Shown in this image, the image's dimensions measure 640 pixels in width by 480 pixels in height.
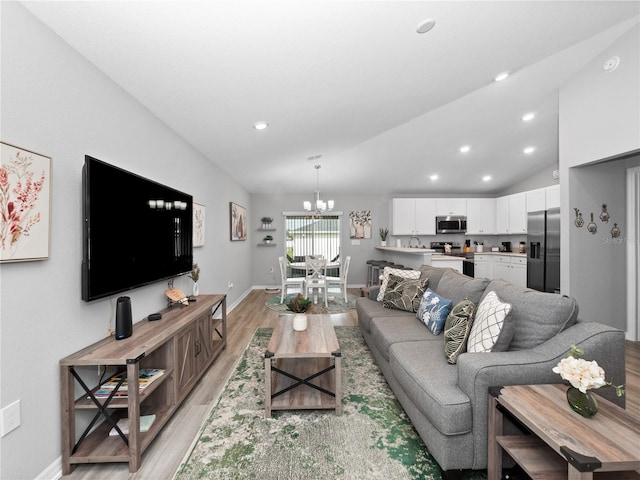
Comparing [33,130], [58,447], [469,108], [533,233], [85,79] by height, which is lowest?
[58,447]

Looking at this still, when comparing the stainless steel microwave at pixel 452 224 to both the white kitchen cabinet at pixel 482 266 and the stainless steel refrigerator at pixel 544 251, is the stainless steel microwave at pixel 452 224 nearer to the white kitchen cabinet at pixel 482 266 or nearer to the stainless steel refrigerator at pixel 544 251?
the white kitchen cabinet at pixel 482 266

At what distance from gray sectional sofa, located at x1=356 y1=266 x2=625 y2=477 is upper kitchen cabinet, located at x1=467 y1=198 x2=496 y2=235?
18.5ft

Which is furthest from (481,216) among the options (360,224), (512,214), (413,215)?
(360,224)

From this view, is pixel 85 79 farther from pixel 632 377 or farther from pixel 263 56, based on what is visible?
pixel 632 377

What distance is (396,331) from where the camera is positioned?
2.57 metres

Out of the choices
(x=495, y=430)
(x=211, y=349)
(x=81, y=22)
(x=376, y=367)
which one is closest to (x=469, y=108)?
(x=376, y=367)

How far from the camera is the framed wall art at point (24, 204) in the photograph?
1.31 meters

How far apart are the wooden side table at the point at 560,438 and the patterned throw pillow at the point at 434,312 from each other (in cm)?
99

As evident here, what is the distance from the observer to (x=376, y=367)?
2.90 meters

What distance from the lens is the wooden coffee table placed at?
7.01 feet

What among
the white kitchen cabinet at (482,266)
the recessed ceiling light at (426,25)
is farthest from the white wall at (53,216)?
the white kitchen cabinet at (482,266)

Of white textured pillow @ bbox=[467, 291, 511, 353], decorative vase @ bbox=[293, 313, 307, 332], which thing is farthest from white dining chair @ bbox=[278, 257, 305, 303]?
white textured pillow @ bbox=[467, 291, 511, 353]

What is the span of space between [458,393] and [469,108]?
12.5 ft

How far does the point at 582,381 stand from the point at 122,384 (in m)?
2.41
